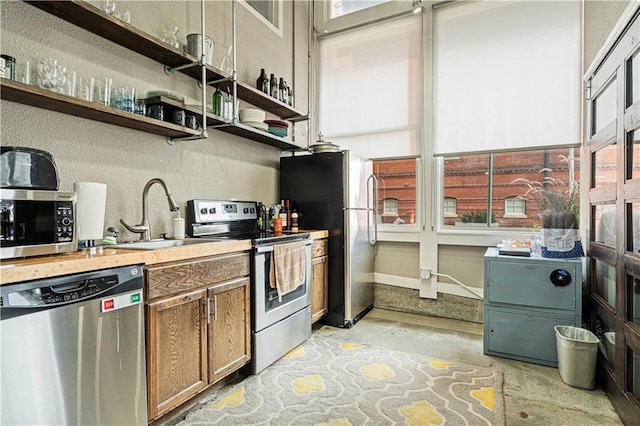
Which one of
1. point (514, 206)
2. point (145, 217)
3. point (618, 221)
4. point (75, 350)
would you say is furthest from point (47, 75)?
point (514, 206)

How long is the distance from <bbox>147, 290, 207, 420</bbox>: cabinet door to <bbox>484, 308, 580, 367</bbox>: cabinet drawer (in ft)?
6.92

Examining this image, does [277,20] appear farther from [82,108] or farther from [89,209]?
[89,209]

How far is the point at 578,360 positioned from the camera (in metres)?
2.18

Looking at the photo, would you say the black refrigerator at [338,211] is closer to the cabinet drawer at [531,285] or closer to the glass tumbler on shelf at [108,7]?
the cabinet drawer at [531,285]

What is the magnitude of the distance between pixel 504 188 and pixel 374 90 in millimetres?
1744

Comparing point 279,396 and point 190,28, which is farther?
point 190,28

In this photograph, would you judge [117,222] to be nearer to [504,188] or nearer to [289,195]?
[289,195]

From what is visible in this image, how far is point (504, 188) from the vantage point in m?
3.38

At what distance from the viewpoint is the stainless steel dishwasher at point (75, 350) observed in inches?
46.0

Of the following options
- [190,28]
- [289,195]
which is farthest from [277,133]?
[190,28]

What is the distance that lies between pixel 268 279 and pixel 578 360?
6.80 ft

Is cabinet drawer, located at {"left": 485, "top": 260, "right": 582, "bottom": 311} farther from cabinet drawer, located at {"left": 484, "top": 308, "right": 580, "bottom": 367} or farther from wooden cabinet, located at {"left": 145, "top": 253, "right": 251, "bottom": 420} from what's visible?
wooden cabinet, located at {"left": 145, "top": 253, "right": 251, "bottom": 420}

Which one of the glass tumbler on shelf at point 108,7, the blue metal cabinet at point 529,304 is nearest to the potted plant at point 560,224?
the blue metal cabinet at point 529,304

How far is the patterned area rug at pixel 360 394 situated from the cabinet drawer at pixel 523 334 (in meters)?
0.32
